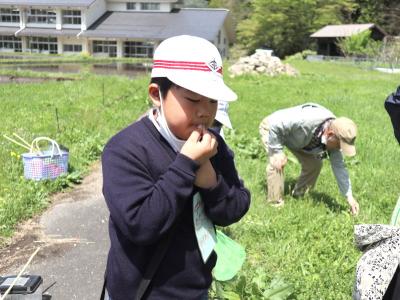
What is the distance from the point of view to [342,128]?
449cm

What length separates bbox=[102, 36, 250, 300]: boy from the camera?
5.42 ft

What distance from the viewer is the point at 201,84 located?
1649mm

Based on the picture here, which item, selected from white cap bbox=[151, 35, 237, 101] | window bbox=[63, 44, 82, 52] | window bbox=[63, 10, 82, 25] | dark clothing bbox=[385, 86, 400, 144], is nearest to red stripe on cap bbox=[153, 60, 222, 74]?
white cap bbox=[151, 35, 237, 101]

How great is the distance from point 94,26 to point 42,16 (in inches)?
225

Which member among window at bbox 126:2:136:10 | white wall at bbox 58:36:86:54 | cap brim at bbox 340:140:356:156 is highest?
cap brim at bbox 340:140:356:156

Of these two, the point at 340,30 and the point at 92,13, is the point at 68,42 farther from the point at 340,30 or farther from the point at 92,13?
the point at 340,30

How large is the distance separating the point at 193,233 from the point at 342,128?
3.00 m

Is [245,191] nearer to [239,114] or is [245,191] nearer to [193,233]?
[193,233]

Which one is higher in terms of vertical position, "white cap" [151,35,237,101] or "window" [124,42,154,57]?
Answer: "white cap" [151,35,237,101]

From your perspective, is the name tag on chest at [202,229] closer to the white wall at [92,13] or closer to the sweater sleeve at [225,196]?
the sweater sleeve at [225,196]

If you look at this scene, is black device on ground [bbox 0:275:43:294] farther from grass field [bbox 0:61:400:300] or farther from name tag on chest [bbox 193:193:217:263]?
name tag on chest [bbox 193:193:217:263]

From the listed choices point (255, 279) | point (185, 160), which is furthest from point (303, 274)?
point (185, 160)

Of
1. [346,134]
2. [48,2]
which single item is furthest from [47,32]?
[346,134]

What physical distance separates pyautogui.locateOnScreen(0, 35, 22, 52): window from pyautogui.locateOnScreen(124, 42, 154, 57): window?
1149cm
